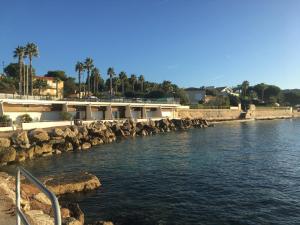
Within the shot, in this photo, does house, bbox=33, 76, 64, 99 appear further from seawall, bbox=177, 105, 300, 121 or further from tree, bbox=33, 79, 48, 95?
seawall, bbox=177, 105, 300, 121

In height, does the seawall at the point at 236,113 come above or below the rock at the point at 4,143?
above

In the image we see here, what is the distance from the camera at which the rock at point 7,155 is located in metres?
34.7

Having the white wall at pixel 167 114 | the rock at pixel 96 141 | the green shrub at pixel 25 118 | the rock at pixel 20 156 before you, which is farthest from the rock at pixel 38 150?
the white wall at pixel 167 114

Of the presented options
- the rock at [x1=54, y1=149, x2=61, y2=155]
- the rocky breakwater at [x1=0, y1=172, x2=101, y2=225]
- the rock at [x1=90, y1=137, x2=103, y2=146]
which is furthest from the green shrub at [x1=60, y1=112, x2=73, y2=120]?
the rocky breakwater at [x1=0, y1=172, x2=101, y2=225]

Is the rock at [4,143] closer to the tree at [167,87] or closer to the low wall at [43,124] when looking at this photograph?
the low wall at [43,124]

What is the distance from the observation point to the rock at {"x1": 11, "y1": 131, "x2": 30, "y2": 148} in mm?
41125

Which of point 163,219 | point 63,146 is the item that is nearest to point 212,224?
point 163,219

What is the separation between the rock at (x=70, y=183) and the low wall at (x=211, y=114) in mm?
84509

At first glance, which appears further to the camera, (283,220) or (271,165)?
(271,165)

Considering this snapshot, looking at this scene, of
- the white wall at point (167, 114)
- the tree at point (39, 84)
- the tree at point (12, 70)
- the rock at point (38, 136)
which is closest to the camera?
the rock at point (38, 136)

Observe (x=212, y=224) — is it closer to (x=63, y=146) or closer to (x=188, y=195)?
(x=188, y=195)

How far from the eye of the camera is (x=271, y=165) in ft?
117

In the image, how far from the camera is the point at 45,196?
61.8ft

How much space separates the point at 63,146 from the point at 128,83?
341 ft
